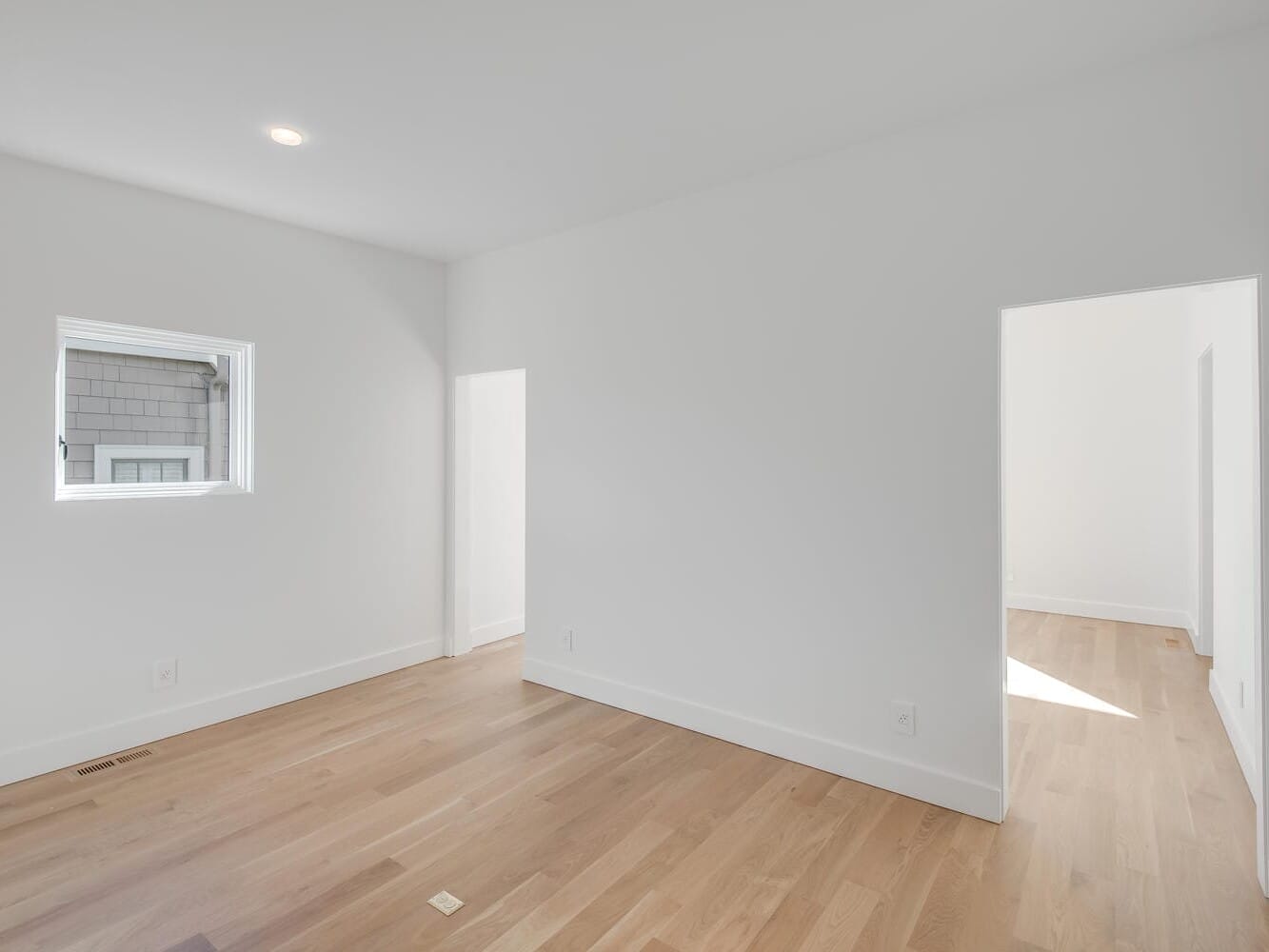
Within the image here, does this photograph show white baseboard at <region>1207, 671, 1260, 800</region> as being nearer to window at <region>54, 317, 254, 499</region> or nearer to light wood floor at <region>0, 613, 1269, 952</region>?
light wood floor at <region>0, 613, 1269, 952</region>

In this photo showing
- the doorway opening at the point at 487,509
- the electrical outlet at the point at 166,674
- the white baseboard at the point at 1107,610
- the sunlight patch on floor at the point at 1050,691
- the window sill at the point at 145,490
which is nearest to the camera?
the window sill at the point at 145,490

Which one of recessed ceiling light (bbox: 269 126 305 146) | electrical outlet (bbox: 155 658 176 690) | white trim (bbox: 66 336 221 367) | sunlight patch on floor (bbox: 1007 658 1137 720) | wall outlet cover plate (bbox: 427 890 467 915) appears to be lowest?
wall outlet cover plate (bbox: 427 890 467 915)

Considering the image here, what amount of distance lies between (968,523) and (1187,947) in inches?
55.2

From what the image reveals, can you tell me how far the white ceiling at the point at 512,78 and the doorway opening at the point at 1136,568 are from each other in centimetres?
94

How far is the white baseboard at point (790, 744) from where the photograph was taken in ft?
8.80

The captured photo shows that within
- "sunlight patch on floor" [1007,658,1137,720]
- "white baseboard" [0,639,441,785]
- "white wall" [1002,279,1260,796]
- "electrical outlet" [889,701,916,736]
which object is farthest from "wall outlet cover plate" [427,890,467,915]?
"white wall" [1002,279,1260,796]

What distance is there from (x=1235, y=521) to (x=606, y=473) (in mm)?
3213

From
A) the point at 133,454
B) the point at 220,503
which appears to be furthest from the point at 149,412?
the point at 220,503

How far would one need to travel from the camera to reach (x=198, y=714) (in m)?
3.57

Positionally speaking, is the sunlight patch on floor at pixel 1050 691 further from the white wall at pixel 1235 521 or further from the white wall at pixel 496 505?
the white wall at pixel 496 505

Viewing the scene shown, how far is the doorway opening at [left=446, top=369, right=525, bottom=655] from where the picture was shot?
480 centimetres

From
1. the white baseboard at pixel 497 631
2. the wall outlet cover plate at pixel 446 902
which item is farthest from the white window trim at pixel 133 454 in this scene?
the wall outlet cover plate at pixel 446 902

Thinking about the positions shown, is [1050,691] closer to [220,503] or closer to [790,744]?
[790,744]

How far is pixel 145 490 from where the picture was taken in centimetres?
345
